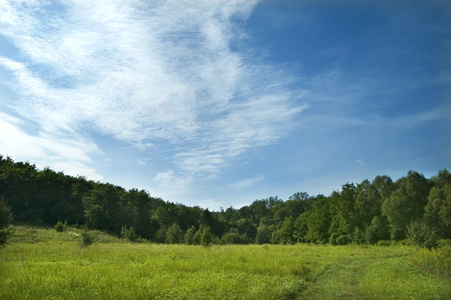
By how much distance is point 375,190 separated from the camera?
232 ft

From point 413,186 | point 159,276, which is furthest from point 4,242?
point 413,186

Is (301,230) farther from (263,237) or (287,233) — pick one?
(263,237)

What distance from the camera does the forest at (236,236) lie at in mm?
52819

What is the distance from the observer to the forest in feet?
173

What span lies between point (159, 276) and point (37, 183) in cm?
7002

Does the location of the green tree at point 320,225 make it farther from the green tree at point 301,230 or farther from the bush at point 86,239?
the bush at point 86,239

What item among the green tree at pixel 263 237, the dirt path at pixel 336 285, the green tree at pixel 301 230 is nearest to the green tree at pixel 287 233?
the green tree at pixel 301 230

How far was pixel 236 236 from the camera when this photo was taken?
79.8 m

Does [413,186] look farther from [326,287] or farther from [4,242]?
[4,242]

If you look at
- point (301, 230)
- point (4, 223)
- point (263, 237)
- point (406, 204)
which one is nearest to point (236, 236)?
point (263, 237)

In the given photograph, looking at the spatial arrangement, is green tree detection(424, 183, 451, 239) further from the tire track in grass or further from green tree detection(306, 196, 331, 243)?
the tire track in grass

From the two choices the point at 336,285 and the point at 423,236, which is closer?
the point at 336,285

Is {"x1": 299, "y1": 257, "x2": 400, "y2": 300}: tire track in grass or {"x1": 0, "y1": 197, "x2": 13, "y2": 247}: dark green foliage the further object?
{"x1": 0, "y1": 197, "x2": 13, "y2": 247}: dark green foliage

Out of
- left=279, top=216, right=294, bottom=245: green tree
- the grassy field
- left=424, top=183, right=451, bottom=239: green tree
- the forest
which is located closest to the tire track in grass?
the grassy field
